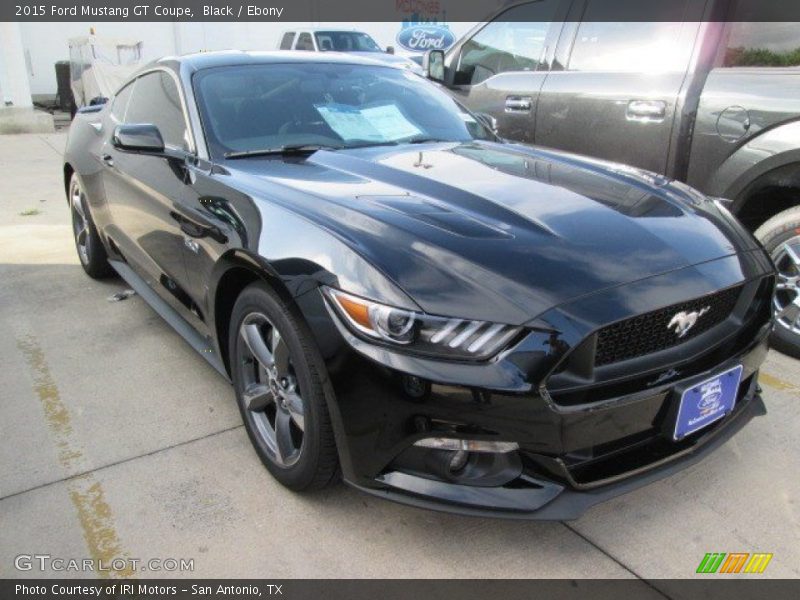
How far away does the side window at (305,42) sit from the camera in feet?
49.8

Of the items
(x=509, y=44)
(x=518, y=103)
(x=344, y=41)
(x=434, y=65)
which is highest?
(x=509, y=44)

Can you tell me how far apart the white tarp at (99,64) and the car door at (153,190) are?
33.7ft

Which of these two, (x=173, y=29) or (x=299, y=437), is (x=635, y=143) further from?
(x=173, y=29)

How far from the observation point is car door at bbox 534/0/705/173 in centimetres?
392

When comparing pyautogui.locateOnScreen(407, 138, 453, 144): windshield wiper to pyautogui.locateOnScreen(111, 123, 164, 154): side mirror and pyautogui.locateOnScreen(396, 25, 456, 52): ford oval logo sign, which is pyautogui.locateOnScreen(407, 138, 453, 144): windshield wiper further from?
pyautogui.locateOnScreen(396, 25, 456, 52): ford oval logo sign

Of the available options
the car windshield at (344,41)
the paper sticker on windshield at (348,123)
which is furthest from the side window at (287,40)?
the paper sticker on windshield at (348,123)

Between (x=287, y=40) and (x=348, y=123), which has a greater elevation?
(x=348, y=123)

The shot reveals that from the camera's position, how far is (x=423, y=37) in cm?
2062

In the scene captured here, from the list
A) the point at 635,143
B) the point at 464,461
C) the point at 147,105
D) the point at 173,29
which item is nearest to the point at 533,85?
the point at 635,143

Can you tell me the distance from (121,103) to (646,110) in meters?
3.21

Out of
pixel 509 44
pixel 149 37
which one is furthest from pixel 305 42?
pixel 509 44

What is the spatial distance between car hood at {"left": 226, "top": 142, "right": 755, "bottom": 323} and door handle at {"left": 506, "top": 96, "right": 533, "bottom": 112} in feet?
5.52

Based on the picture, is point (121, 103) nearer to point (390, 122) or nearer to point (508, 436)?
point (390, 122)

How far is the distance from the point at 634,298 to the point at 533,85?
3069 millimetres
